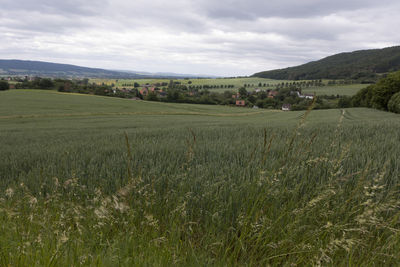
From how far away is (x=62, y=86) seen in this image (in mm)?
77562

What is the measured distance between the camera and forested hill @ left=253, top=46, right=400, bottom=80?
118894 millimetres

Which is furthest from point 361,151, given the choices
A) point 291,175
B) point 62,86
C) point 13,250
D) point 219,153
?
point 62,86

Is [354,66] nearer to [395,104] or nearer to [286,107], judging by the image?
[286,107]

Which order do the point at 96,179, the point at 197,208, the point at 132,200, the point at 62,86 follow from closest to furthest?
1. the point at 197,208
2. the point at 132,200
3. the point at 96,179
4. the point at 62,86

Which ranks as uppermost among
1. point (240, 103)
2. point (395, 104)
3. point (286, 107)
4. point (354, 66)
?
point (354, 66)

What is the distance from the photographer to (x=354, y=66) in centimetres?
13562

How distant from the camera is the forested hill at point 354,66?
390 feet

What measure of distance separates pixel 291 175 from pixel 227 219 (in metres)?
1.07

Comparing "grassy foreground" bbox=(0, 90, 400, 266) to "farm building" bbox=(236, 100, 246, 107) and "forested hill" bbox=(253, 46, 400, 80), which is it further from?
"forested hill" bbox=(253, 46, 400, 80)

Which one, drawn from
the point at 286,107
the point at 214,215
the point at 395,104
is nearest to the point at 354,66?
the point at 286,107

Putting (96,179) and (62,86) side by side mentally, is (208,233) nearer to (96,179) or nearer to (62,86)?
(96,179)

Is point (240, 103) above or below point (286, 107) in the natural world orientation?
above

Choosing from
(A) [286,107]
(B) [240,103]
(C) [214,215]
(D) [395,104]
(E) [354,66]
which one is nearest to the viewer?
(C) [214,215]

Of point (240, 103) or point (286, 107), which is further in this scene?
point (240, 103)
